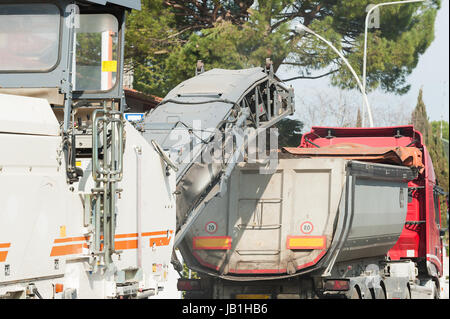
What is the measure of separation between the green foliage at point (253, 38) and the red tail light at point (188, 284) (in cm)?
1074

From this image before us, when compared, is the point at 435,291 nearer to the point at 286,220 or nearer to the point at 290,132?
the point at 286,220

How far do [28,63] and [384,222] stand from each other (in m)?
7.02

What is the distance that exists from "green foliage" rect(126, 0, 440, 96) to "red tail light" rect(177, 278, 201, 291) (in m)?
10.7

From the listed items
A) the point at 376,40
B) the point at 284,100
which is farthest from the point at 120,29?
the point at 376,40

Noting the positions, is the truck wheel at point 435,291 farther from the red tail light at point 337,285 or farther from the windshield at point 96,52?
the windshield at point 96,52

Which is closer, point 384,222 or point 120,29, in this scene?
point 120,29

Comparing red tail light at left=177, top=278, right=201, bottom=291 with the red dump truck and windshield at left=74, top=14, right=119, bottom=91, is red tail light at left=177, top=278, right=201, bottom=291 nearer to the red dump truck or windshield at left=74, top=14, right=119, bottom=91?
the red dump truck

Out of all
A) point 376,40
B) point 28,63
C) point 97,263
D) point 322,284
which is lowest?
point 322,284

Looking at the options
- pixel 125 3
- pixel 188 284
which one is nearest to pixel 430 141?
pixel 188 284

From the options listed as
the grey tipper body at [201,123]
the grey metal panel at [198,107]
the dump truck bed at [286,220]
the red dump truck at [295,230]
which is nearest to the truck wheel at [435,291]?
the red dump truck at [295,230]

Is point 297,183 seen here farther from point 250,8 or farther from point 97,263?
point 250,8

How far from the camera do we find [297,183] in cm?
1152

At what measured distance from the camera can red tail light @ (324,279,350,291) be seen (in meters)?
11.5
